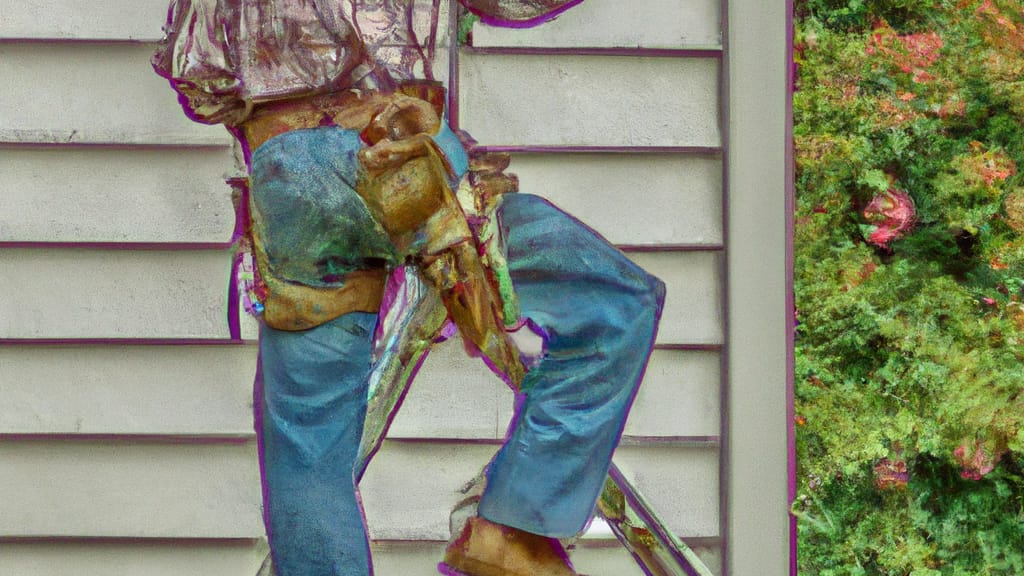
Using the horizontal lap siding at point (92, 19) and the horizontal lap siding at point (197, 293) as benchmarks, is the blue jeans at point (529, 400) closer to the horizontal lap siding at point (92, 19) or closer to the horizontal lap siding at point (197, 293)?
the horizontal lap siding at point (197, 293)

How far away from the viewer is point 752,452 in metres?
1.92

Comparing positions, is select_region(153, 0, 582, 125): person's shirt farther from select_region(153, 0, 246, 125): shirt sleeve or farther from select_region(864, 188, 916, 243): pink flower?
select_region(864, 188, 916, 243): pink flower

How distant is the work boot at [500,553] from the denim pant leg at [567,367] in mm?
16

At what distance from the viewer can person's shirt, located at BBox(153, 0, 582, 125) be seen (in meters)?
1.38

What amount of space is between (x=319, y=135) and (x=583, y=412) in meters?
0.47

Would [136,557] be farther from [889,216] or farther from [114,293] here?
[889,216]

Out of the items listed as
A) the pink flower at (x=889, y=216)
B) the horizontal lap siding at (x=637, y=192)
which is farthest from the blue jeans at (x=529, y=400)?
the pink flower at (x=889, y=216)

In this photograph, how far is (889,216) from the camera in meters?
1.98

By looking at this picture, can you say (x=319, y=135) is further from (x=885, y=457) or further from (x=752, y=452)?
(x=885, y=457)

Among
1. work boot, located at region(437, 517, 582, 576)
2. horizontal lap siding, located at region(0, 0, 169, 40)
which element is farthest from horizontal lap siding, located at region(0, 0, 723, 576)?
work boot, located at region(437, 517, 582, 576)

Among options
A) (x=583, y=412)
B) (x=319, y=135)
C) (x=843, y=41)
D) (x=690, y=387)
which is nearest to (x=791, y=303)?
(x=690, y=387)

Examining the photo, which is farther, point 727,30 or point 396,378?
point 727,30

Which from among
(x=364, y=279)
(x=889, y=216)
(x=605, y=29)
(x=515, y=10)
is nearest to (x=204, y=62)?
(x=364, y=279)

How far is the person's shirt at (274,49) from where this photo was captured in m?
1.38
